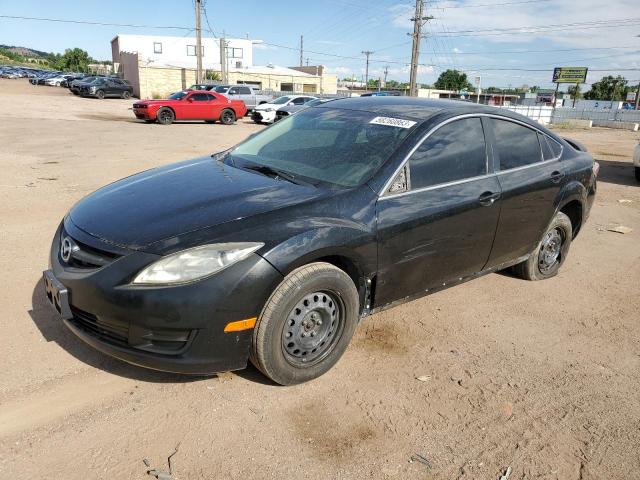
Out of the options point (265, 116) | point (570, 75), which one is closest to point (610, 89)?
point (570, 75)

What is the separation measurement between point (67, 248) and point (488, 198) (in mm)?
2885

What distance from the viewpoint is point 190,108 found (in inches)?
866

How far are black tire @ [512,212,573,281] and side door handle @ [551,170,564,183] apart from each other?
0.38 meters

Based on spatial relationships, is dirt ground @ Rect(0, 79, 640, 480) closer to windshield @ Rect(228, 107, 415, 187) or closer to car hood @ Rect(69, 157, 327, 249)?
car hood @ Rect(69, 157, 327, 249)

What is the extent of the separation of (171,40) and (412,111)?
Result: 79.4 m

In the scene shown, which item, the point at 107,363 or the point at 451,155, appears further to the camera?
the point at 451,155

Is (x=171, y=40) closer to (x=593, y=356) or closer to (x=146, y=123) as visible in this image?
(x=146, y=123)

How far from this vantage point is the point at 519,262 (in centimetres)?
457

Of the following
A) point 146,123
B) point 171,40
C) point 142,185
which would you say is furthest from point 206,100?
point 171,40

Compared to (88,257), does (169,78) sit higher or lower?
higher

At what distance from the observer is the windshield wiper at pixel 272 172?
3.36 meters

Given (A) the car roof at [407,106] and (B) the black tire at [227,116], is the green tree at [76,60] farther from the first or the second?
(A) the car roof at [407,106]

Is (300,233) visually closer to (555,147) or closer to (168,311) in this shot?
(168,311)

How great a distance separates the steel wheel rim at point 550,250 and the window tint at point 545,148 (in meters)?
0.71
